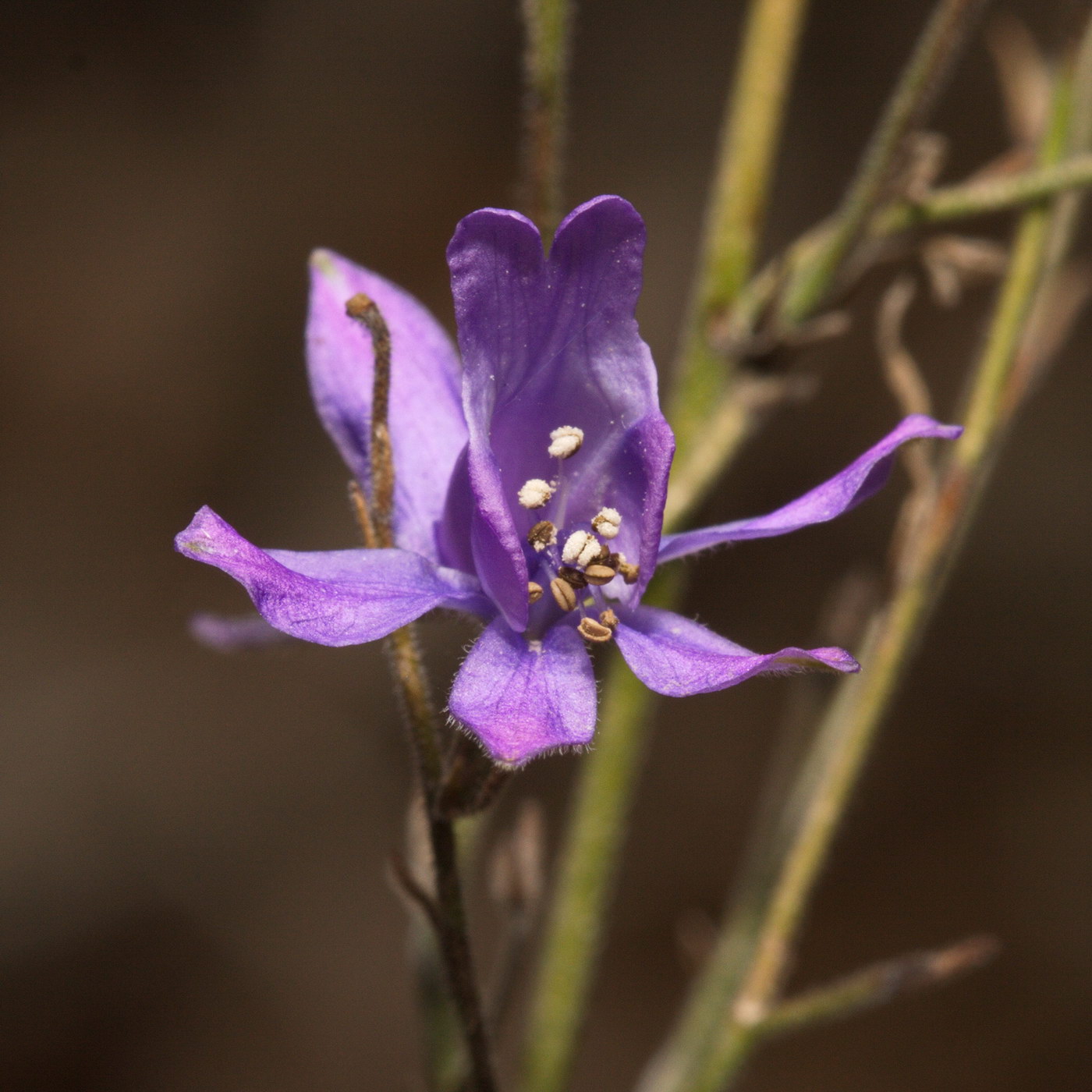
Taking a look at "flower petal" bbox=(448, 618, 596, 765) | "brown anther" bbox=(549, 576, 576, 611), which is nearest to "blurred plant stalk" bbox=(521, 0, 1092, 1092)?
"brown anther" bbox=(549, 576, 576, 611)

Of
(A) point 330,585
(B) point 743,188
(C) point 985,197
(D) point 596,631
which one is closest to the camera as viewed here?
(A) point 330,585

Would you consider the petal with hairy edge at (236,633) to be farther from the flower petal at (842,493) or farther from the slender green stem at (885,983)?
the slender green stem at (885,983)

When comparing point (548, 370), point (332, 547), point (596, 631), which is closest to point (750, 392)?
point (548, 370)

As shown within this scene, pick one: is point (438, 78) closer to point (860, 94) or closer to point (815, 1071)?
point (860, 94)

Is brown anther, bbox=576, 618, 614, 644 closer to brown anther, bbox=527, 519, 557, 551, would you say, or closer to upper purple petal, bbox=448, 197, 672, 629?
upper purple petal, bbox=448, 197, 672, 629

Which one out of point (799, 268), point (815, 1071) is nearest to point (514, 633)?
point (799, 268)

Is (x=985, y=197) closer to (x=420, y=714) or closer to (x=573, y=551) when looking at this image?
(x=573, y=551)
